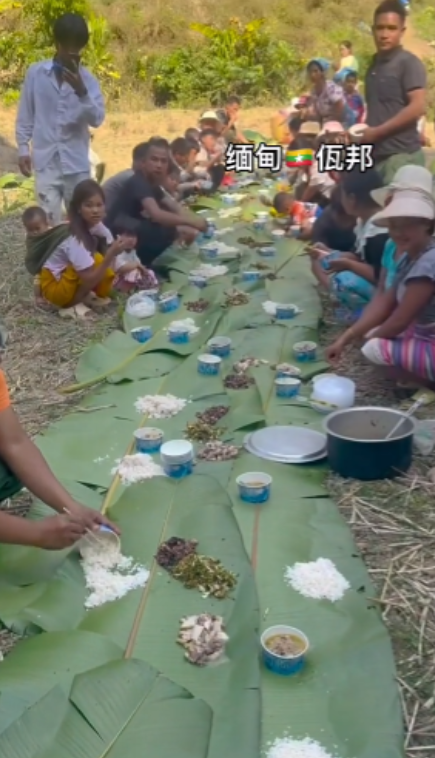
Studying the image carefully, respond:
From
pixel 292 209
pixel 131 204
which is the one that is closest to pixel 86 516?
pixel 131 204

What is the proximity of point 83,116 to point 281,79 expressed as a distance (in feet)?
36.0

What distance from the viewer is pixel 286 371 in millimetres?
3697

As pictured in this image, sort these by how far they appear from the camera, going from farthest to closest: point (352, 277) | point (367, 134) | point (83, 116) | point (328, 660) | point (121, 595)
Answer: point (83, 116) < point (367, 134) < point (352, 277) < point (121, 595) < point (328, 660)

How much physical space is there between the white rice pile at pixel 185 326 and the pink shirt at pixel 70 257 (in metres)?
0.58

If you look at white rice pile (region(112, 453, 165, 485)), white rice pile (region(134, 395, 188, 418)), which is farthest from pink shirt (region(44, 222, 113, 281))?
white rice pile (region(112, 453, 165, 485))

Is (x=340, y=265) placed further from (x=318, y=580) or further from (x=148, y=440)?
(x=318, y=580)

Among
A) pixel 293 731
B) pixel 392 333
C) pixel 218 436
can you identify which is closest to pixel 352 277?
pixel 392 333

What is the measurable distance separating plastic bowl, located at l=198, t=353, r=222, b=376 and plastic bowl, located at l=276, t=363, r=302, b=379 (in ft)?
0.89

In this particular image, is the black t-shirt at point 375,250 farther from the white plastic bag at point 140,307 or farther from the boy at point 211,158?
the boy at point 211,158

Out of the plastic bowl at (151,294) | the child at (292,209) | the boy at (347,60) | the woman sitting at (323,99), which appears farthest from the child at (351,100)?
the plastic bowl at (151,294)

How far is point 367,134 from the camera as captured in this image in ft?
15.0

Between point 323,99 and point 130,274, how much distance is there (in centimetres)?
430

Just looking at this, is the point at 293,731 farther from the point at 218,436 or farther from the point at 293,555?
the point at 218,436

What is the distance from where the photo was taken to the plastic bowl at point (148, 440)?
3.09 meters
